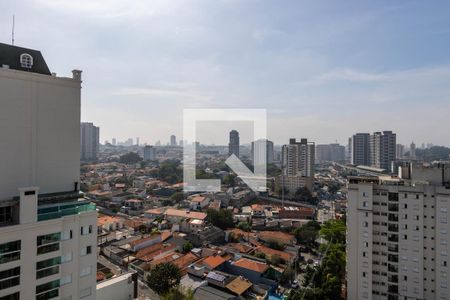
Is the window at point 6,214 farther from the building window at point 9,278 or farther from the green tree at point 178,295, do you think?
the green tree at point 178,295

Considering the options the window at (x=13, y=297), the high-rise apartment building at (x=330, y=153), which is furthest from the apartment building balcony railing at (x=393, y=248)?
the high-rise apartment building at (x=330, y=153)

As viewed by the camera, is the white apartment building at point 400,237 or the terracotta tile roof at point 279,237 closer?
the white apartment building at point 400,237

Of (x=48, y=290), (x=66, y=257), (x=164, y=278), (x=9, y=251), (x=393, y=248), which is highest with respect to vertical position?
(x=9, y=251)

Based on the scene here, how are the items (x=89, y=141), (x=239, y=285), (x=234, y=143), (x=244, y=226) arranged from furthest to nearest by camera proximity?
1. (x=89, y=141)
2. (x=244, y=226)
3. (x=234, y=143)
4. (x=239, y=285)

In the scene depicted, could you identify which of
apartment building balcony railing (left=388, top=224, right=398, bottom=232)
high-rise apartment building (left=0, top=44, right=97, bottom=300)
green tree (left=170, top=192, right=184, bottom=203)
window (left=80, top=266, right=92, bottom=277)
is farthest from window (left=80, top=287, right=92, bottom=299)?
green tree (left=170, top=192, right=184, bottom=203)

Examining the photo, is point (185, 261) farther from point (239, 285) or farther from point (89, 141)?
point (89, 141)

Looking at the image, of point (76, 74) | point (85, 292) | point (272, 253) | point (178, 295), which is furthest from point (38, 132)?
point (272, 253)

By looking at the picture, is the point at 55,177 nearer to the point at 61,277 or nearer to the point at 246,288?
the point at 61,277
